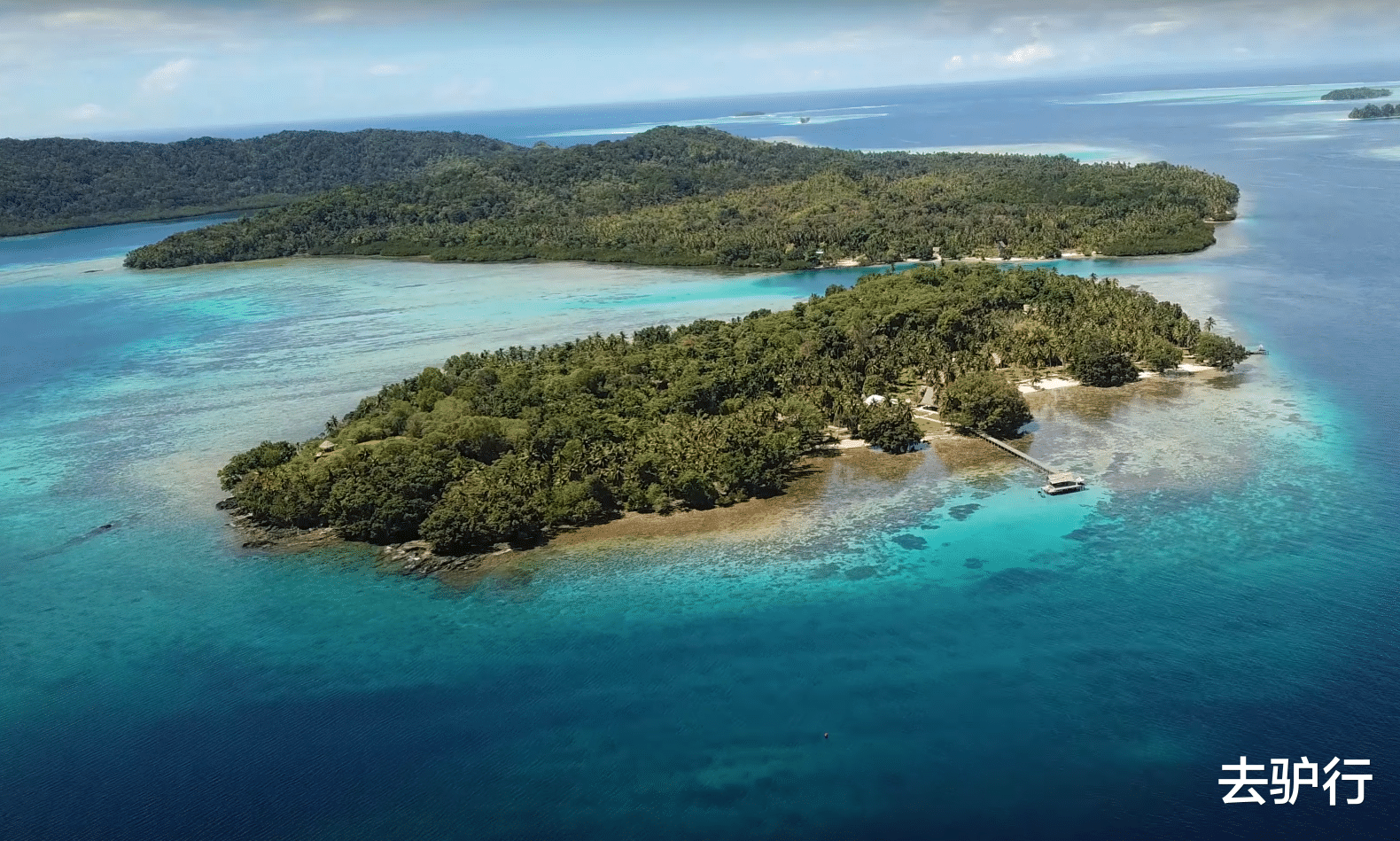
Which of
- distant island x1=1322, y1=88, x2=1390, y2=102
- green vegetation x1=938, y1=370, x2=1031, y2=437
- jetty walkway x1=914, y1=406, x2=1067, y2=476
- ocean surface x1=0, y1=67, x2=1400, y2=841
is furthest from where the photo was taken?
distant island x1=1322, y1=88, x2=1390, y2=102

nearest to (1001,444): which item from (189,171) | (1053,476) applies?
(1053,476)

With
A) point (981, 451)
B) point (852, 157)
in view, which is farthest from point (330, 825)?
point (852, 157)

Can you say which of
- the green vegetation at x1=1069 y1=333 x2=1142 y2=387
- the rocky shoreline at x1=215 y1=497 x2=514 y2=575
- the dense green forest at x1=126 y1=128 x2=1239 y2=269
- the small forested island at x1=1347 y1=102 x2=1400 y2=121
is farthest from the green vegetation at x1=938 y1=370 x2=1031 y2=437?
the small forested island at x1=1347 y1=102 x2=1400 y2=121

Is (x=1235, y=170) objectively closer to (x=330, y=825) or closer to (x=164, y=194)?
(x=330, y=825)

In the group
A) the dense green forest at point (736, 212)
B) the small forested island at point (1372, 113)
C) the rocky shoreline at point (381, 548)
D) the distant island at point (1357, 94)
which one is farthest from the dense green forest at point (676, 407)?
the distant island at point (1357, 94)

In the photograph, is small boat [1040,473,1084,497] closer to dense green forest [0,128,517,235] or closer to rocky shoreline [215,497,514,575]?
rocky shoreline [215,497,514,575]

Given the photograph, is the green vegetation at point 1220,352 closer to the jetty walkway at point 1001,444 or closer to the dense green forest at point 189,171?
the jetty walkway at point 1001,444
